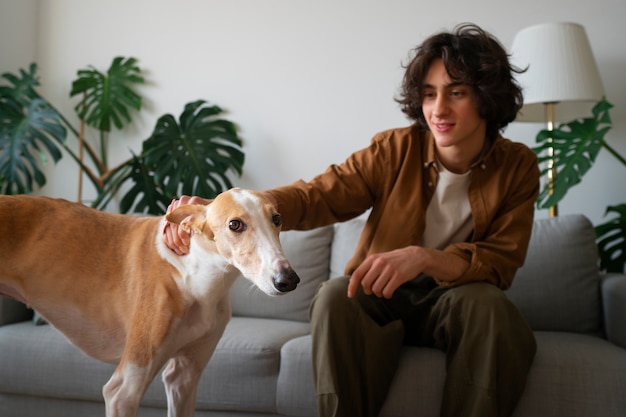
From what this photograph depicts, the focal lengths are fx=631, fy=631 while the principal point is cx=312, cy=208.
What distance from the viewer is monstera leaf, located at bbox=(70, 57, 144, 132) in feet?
11.1

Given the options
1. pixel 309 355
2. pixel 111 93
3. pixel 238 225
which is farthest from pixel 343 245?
pixel 111 93

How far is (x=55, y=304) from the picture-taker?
1.37m

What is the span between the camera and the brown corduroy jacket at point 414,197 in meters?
1.65

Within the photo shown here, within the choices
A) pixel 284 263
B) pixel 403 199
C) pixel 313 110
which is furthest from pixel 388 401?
pixel 313 110


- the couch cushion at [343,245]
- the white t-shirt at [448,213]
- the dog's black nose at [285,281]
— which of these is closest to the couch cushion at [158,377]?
the couch cushion at [343,245]

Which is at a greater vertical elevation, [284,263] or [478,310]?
[284,263]

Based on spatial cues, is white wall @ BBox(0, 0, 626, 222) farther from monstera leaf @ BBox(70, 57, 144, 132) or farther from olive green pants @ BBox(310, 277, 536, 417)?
olive green pants @ BBox(310, 277, 536, 417)

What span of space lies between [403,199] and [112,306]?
825 millimetres

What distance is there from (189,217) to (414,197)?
705 mm

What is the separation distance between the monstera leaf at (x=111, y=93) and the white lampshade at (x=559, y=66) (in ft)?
6.54

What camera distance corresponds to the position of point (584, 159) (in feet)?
7.92

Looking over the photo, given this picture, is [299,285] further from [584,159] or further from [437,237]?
[584,159]

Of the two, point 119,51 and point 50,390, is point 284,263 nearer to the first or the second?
point 50,390

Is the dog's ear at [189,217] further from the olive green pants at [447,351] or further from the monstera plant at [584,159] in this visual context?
the monstera plant at [584,159]
